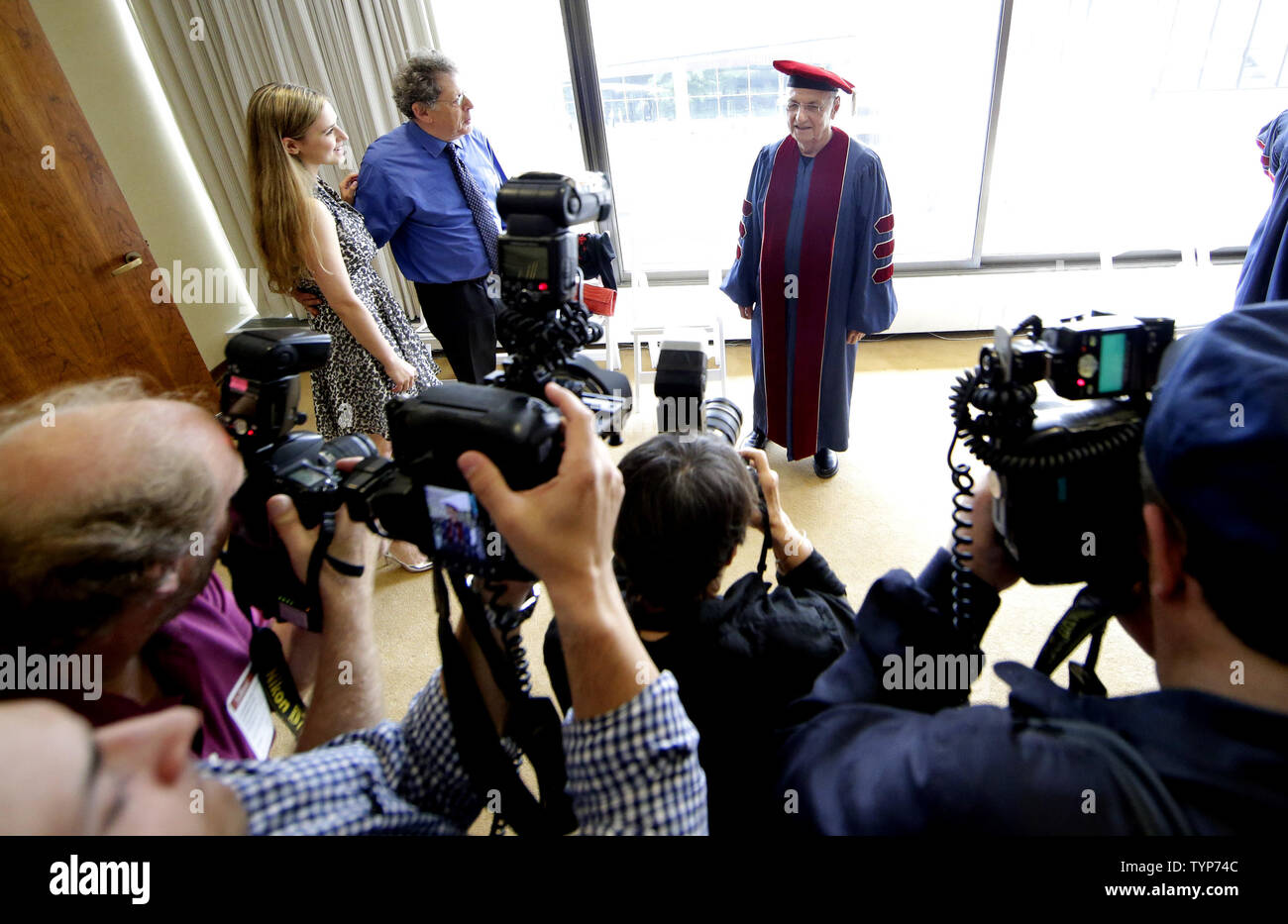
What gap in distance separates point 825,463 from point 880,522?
42cm

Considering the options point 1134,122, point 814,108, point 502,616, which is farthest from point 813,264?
point 1134,122

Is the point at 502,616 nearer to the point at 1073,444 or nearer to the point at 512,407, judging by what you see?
the point at 512,407

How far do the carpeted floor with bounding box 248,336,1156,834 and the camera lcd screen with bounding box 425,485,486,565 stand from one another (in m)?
1.21

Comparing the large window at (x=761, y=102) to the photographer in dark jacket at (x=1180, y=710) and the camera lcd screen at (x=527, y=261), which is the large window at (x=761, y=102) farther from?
the photographer in dark jacket at (x=1180, y=710)

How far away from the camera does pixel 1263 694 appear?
0.50m

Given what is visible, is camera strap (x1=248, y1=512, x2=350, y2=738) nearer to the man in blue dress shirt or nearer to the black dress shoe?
the man in blue dress shirt

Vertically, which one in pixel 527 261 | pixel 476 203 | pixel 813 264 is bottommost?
pixel 813 264

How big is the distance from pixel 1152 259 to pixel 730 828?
459 cm

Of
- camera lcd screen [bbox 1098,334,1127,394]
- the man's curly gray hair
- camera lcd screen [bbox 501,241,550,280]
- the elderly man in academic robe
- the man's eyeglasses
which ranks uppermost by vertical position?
the man's curly gray hair

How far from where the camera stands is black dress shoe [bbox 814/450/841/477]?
2998 millimetres

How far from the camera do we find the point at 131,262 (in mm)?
2584

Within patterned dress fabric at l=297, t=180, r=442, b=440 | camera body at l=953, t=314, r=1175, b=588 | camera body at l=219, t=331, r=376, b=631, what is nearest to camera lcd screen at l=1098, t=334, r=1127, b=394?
camera body at l=953, t=314, r=1175, b=588

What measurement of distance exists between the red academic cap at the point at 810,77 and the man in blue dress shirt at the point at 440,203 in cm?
120
